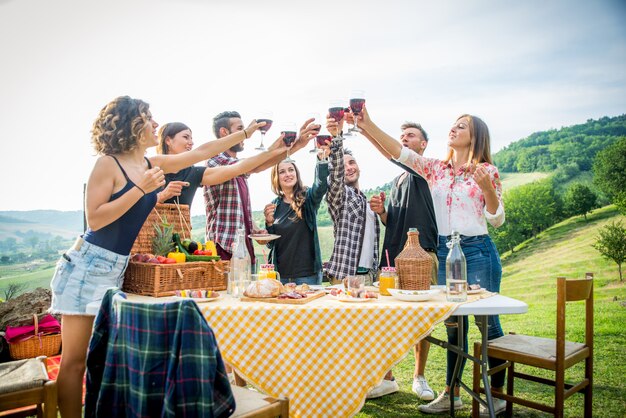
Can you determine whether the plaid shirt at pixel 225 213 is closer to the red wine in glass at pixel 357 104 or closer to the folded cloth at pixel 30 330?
the red wine in glass at pixel 357 104

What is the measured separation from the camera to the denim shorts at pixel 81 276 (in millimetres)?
2256

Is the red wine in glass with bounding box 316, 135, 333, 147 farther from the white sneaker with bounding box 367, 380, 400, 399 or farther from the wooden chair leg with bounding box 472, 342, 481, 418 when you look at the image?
the white sneaker with bounding box 367, 380, 400, 399

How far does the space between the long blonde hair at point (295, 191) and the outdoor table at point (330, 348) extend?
159 cm

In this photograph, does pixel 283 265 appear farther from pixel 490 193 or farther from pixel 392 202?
pixel 490 193

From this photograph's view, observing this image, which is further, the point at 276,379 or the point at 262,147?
the point at 262,147

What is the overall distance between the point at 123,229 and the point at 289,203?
68.6 inches

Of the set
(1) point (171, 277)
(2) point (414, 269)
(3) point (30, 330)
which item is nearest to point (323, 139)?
(2) point (414, 269)

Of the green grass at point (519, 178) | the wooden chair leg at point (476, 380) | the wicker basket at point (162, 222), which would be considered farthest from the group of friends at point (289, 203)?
the green grass at point (519, 178)

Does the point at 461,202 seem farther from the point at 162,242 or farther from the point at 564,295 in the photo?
the point at 162,242

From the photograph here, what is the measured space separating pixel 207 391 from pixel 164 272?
1.04 m

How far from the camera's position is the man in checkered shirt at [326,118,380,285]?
3.92 metres

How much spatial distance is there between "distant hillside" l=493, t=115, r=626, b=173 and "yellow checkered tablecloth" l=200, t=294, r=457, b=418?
21.2m

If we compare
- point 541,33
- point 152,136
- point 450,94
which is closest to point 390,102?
point 450,94

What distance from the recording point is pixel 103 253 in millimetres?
2346
